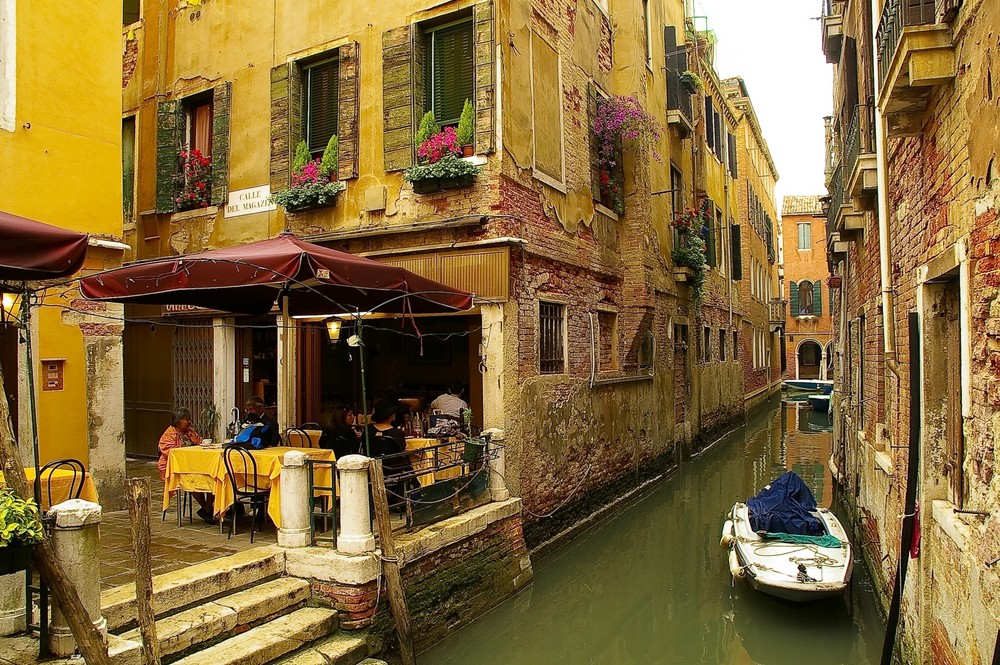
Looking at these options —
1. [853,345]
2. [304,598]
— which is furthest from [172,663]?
[853,345]

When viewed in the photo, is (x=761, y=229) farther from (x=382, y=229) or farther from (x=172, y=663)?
(x=172, y=663)

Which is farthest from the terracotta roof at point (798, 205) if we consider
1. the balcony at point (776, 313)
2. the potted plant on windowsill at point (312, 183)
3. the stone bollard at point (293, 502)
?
the stone bollard at point (293, 502)

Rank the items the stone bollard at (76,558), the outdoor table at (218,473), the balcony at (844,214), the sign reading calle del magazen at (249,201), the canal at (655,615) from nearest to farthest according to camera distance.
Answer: the stone bollard at (76,558), the outdoor table at (218,473), the canal at (655,615), the balcony at (844,214), the sign reading calle del magazen at (249,201)

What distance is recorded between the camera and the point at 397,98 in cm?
904

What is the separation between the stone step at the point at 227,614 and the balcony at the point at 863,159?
6.64 m

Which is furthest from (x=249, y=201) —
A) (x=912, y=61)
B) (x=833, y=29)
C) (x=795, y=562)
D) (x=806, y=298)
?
(x=806, y=298)

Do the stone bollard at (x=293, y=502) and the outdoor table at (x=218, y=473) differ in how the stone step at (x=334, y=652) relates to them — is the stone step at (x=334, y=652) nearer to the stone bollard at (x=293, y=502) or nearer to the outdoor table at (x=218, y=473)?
the stone bollard at (x=293, y=502)

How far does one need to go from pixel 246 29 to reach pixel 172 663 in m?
8.84

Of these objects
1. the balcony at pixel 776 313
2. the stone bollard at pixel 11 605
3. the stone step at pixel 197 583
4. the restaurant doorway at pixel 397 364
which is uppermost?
the balcony at pixel 776 313

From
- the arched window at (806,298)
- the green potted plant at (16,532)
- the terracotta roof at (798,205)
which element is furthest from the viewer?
the terracotta roof at (798,205)

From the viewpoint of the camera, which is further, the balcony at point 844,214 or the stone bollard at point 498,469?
the balcony at point 844,214

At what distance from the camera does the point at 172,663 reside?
4699 mm

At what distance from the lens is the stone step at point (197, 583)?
4.87 m

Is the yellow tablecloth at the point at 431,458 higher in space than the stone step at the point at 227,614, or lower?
higher
